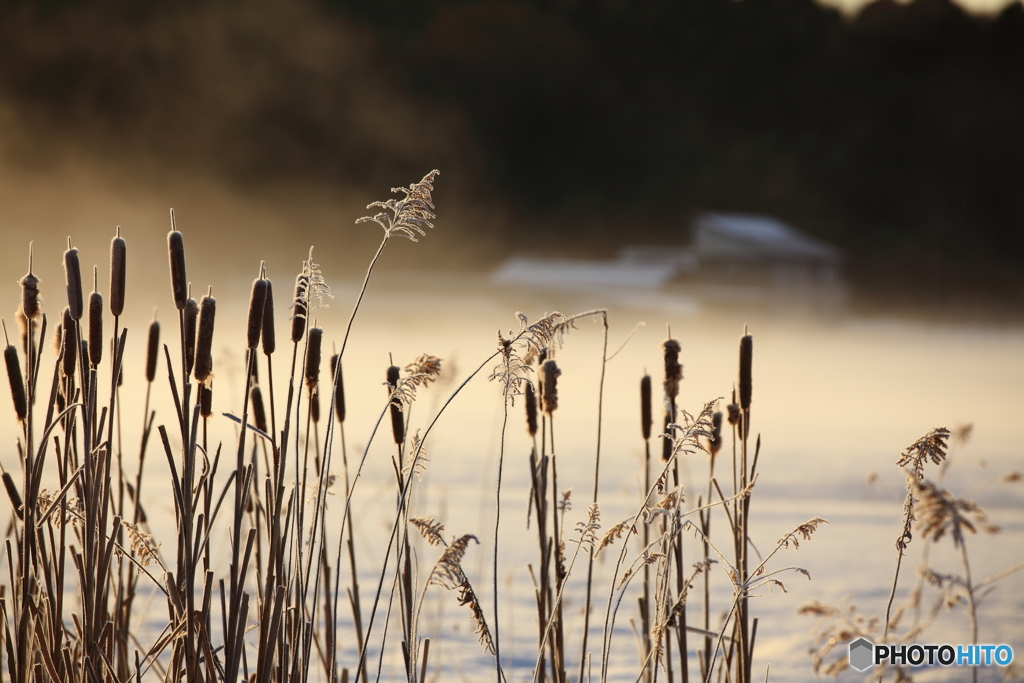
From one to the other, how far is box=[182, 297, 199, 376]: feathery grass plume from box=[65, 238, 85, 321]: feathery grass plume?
3.9 inches

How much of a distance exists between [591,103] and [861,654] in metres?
27.7

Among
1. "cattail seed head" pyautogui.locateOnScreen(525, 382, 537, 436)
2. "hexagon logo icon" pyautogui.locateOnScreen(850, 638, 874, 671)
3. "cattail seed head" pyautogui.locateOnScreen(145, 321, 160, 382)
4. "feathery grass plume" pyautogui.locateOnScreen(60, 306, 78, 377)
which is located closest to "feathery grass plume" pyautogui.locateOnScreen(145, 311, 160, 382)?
"cattail seed head" pyautogui.locateOnScreen(145, 321, 160, 382)

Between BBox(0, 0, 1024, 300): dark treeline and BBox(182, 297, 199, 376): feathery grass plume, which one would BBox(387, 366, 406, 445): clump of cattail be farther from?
BBox(0, 0, 1024, 300): dark treeline

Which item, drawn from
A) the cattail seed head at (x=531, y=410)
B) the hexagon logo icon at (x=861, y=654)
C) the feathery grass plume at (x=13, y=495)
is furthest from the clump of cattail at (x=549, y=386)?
the hexagon logo icon at (x=861, y=654)

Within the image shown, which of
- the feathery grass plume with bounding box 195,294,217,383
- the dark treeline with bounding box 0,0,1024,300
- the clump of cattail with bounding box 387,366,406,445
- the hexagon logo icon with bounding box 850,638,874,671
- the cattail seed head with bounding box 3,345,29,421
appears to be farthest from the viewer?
the dark treeline with bounding box 0,0,1024,300

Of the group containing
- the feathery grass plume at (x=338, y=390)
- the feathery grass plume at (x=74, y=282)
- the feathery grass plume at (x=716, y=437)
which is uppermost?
the feathery grass plume at (x=74, y=282)

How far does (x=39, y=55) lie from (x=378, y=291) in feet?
48.3

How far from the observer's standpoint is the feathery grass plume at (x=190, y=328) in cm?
93

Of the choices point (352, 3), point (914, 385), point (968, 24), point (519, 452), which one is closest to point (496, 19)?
point (352, 3)

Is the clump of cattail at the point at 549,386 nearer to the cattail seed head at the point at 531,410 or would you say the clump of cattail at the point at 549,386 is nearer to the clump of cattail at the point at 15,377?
the cattail seed head at the point at 531,410

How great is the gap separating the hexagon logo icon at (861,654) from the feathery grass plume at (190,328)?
1.27m

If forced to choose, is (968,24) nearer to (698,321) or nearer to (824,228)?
(824,228)

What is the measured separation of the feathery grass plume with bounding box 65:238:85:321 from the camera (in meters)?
0.94

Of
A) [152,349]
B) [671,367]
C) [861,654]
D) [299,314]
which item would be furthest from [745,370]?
[861,654]
